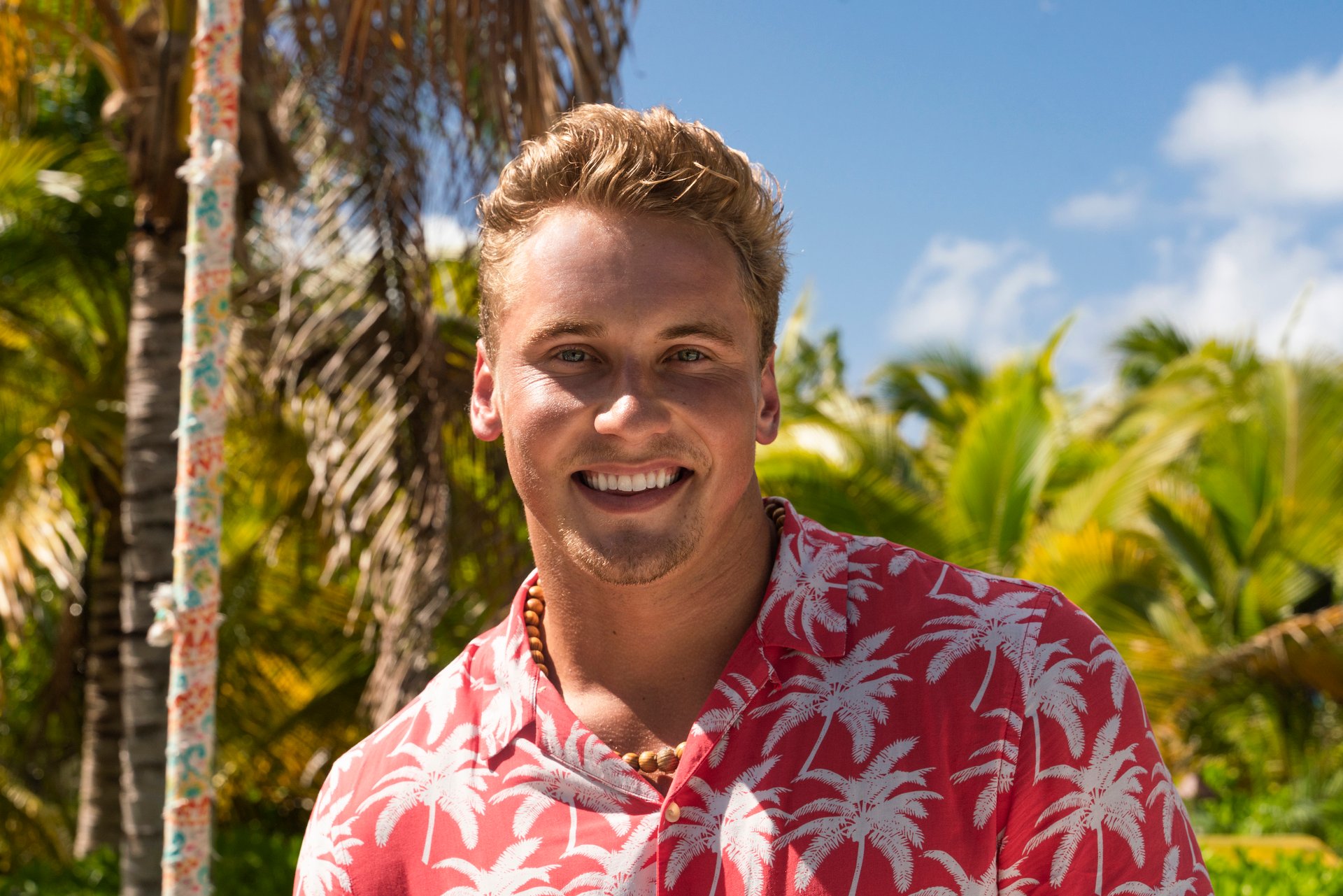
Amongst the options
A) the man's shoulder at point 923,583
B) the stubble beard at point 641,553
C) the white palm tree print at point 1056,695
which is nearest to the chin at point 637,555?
the stubble beard at point 641,553

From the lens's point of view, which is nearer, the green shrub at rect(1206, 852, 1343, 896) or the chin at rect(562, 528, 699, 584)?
the chin at rect(562, 528, 699, 584)

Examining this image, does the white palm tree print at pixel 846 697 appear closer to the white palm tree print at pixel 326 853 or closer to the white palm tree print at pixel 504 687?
the white palm tree print at pixel 504 687

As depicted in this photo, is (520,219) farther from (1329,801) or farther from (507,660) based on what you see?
(1329,801)

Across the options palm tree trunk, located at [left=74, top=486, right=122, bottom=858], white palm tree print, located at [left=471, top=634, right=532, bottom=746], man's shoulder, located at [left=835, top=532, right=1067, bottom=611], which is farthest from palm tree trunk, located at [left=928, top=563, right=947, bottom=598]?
palm tree trunk, located at [left=74, top=486, right=122, bottom=858]

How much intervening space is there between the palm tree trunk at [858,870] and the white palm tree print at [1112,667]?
33cm

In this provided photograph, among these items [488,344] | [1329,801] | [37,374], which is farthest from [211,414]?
[1329,801]

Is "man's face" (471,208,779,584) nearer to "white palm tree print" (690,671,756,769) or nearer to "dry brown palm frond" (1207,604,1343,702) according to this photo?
"white palm tree print" (690,671,756,769)

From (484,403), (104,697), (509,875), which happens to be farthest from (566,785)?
(104,697)

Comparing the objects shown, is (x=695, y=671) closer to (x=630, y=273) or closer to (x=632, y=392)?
(x=632, y=392)

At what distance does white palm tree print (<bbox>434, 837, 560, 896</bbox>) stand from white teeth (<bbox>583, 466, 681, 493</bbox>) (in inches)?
17.3

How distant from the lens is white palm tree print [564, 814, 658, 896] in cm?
151

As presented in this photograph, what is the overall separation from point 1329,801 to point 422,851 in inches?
366

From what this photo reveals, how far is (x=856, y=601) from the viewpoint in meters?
1.70

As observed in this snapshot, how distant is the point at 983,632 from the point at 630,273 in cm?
62
